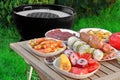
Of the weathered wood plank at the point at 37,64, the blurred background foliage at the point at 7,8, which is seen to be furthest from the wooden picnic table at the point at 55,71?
the blurred background foliage at the point at 7,8

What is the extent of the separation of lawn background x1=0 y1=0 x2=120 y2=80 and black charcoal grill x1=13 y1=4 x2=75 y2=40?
1.53 ft

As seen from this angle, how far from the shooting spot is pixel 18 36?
550cm

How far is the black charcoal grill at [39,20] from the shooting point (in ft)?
12.5

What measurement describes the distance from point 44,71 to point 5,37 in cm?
308

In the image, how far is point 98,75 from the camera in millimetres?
2367

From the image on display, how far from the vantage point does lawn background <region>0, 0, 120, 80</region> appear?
4238mm

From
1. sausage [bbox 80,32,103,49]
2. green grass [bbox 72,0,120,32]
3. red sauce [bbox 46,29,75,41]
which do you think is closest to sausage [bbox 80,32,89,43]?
sausage [bbox 80,32,103,49]

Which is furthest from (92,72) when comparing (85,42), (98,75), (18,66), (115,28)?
(115,28)

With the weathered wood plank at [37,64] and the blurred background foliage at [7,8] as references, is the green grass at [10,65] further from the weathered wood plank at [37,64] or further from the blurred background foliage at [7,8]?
the weathered wood plank at [37,64]

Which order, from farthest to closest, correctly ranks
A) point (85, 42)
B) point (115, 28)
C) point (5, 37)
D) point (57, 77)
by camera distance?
point (115, 28)
point (5, 37)
point (85, 42)
point (57, 77)

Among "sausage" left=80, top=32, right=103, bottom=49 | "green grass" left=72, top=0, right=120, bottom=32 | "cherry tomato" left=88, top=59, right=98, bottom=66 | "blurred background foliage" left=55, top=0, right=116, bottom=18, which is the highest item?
"sausage" left=80, top=32, right=103, bottom=49

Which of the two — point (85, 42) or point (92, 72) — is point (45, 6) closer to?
point (85, 42)

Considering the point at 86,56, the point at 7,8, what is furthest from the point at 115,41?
the point at 7,8

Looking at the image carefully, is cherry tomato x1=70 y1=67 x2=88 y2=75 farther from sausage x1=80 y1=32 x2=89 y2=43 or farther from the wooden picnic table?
sausage x1=80 y1=32 x2=89 y2=43
